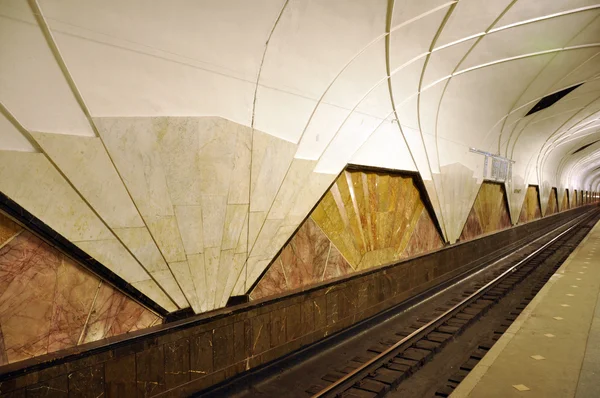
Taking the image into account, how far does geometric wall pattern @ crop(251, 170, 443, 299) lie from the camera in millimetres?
6734

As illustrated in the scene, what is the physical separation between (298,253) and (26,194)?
4.10 metres

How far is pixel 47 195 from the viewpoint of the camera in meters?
3.78

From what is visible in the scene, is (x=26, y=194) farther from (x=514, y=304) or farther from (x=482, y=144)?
(x=482, y=144)

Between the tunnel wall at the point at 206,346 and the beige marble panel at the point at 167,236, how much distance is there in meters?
0.81

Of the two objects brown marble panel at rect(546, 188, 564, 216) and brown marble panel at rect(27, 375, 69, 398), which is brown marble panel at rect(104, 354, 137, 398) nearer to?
brown marble panel at rect(27, 375, 69, 398)

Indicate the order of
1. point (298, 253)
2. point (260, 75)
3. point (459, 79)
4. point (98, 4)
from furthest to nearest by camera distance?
1. point (459, 79)
2. point (298, 253)
3. point (260, 75)
4. point (98, 4)

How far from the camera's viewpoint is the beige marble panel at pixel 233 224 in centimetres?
554

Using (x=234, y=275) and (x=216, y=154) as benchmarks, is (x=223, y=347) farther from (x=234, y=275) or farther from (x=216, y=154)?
(x=216, y=154)

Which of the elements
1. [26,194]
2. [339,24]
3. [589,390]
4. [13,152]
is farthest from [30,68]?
[589,390]

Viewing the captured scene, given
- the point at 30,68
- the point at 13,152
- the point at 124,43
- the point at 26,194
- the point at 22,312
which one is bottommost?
the point at 22,312

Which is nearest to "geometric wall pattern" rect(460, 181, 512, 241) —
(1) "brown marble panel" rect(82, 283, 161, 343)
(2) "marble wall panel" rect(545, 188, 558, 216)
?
(1) "brown marble panel" rect(82, 283, 161, 343)

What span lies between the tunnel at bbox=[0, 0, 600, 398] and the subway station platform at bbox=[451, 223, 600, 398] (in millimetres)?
40

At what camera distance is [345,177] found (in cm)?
783

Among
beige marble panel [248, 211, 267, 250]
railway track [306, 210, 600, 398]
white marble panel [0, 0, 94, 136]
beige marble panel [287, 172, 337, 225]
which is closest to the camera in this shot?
white marble panel [0, 0, 94, 136]
